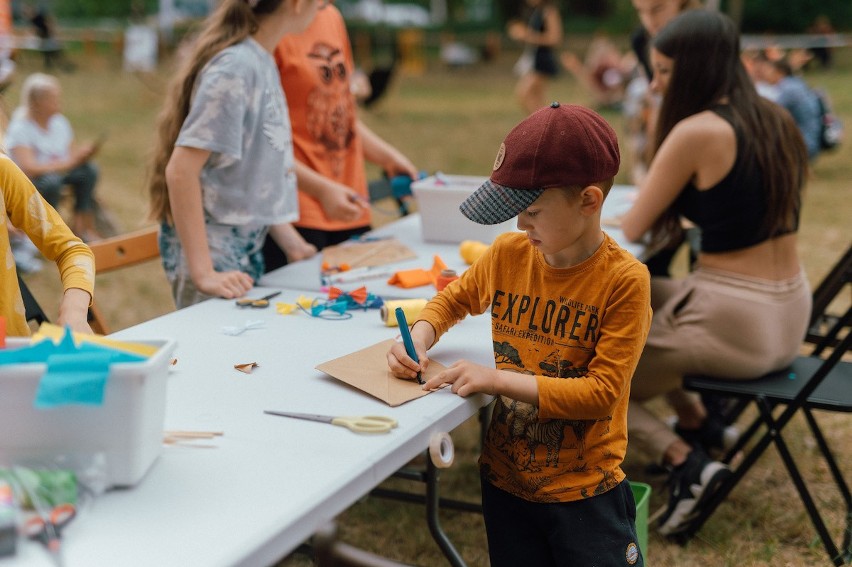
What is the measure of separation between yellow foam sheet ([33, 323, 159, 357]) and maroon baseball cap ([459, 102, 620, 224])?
2.05 feet

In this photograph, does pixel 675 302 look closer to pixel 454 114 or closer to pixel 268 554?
pixel 268 554

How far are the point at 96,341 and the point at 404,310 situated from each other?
2.81 feet

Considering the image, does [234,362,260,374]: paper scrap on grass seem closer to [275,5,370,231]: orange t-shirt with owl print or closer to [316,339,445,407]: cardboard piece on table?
[316,339,445,407]: cardboard piece on table

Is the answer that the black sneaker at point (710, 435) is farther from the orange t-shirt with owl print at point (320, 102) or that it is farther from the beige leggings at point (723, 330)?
the orange t-shirt with owl print at point (320, 102)

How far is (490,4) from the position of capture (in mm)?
33312

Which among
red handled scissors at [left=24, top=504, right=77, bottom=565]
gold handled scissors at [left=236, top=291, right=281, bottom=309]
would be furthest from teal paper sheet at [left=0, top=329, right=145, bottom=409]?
gold handled scissors at [left=236, top=291, right=281, bottom=309]

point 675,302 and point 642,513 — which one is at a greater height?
point 675,302

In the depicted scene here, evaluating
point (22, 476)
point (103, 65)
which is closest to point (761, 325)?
point (22, 476)

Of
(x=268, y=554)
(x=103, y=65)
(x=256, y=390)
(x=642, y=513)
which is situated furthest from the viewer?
(x=103, y=65)

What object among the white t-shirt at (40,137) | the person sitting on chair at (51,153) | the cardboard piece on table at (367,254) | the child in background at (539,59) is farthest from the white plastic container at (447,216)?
the child in background at (539,59)

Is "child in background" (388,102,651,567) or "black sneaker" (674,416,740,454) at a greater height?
"child in background" (388,102,651,567)

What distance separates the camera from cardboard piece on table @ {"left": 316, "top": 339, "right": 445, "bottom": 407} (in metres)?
1.52

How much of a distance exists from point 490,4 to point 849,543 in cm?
3286

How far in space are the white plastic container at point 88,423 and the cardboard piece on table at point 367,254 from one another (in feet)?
4.30
